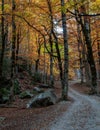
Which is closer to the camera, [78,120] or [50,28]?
[78,120]

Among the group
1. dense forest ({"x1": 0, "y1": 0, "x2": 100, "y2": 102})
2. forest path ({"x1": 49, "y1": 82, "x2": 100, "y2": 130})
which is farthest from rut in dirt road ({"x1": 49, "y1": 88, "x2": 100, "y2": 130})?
dense forest ({"x1": 0, "y1": 0, "x2": 100, "y2": 102})

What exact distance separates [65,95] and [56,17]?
36.8 ft

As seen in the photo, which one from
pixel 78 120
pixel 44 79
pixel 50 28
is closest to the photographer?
pixel 78 120

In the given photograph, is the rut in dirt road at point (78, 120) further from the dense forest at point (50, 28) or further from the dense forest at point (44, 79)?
the dense forest at point (50, 28)

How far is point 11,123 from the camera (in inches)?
485

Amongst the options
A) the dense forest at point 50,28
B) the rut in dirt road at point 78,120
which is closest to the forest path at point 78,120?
the rut in dirt road at point 78,120

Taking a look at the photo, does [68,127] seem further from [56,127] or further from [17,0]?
[17,0]

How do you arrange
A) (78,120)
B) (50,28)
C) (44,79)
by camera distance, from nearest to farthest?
(78,120)
(50,28)
(44,79)

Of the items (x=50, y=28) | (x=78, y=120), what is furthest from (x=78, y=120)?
(x=50, y=28)

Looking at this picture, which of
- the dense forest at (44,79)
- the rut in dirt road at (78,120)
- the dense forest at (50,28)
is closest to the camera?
the rut in dirt road at (78,120)

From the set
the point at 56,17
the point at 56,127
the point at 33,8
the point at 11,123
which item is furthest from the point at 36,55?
the point at 56,127

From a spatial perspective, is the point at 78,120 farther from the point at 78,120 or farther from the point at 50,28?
the point at 50,28

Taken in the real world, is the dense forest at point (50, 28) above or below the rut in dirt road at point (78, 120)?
above

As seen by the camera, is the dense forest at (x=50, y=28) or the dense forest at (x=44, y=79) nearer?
the dense forest at (x=44, y=79)
